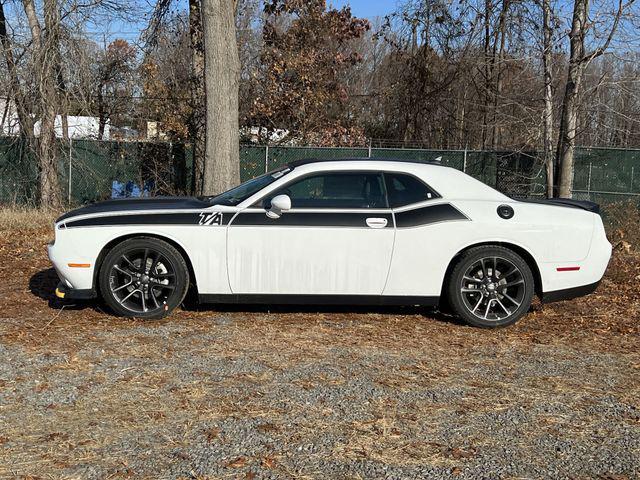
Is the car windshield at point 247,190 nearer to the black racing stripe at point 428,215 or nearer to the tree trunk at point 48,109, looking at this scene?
the black racing stripe at point 428,215

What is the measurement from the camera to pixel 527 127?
46.6 ft

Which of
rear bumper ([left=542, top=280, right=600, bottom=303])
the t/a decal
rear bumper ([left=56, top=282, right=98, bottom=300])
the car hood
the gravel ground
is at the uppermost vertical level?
the car hood

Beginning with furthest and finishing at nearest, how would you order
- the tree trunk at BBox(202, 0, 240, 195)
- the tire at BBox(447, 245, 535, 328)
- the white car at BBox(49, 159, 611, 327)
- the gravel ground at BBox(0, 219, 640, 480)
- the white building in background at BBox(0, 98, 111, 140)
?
the white building in background at BBox(0, 98, 111, 140) < the tree trunk at BBox(202, 0, 240, 195) < the tire at BBox(447, 245, 535, 328) < the white car at BBox(49, 159, 611, 327) < the gravel ground at BBox(0, 219, 640, 480)

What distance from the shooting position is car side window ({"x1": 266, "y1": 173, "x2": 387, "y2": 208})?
21.2 feet

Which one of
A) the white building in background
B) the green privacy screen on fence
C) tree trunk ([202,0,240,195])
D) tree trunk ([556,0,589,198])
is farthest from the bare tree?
the white building in background

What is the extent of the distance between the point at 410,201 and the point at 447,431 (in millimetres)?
2756

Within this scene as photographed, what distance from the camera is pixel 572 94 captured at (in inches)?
504

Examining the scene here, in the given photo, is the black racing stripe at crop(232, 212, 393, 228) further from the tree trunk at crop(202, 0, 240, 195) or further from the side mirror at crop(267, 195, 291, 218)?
the tree trunk at crop(202, 0, 240, 195)

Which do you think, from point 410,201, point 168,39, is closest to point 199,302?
point 410,201

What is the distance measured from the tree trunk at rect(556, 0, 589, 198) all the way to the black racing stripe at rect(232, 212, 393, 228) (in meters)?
7.87

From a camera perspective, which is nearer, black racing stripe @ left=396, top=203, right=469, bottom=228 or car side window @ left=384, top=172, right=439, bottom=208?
black racing stripe @ left=396, top=203, right=469, bottom=228

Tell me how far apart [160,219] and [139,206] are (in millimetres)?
381

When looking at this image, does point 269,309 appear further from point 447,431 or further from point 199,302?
point 447,431

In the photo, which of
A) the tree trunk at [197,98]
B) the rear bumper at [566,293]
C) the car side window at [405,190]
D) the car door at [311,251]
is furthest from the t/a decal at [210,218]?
the tree trunk at [197,98]
